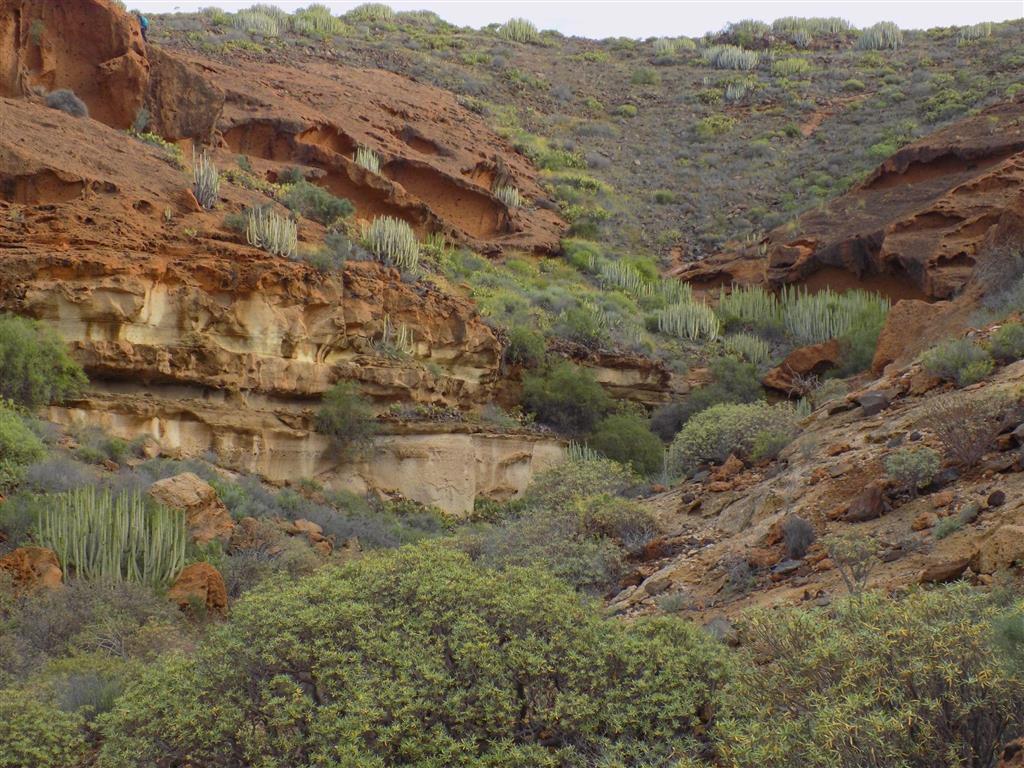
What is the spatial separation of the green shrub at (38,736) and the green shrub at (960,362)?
27.5ft

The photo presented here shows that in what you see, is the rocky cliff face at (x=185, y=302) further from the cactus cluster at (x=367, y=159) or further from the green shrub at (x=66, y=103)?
the cactus cluster at (x=367, y=159)

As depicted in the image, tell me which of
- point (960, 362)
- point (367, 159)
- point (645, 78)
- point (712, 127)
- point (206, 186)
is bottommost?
point (960, 362)

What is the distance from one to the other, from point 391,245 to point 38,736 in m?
16.0

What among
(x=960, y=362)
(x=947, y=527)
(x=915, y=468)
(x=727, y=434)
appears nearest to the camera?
(x=947, y=527)

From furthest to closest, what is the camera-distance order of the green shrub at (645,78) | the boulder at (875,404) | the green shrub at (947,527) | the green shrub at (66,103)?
the green shrub at (645,78)
the green shrub at (66,103)
the boulder at (875,404)
the green shrub at (947,527)

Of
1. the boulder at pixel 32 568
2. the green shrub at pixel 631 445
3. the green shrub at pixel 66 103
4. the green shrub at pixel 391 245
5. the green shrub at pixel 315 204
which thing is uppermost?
the green shrub at pixel 66 103

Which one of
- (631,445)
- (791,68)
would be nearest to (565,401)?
(631,445)

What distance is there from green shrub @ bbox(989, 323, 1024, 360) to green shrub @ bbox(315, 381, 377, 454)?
352 inches

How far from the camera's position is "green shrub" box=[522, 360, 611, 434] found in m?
21.0

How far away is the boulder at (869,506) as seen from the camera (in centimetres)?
909

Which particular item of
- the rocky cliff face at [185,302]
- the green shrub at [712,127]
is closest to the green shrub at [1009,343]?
the rocky cliff face at [185,302]

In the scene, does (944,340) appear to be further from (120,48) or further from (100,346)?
(120,48)

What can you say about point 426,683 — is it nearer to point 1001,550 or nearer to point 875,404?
point 1001,550

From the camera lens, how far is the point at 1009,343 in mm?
11328
